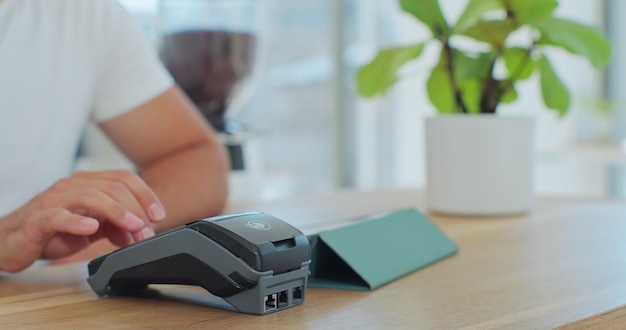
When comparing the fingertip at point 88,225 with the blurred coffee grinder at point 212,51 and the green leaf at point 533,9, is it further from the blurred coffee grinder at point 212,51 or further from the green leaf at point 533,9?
the blurred coffee grinder at point 212,51

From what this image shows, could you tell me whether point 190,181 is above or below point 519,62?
below

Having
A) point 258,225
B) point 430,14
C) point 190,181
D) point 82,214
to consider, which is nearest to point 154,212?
point 82,214

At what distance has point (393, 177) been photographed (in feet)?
10.5

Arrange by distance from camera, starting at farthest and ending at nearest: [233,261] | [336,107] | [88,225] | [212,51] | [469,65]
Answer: [336,107], [212,51], [469,65], [88,225], [233,261]

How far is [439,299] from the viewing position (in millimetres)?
640

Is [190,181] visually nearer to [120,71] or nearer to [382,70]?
[120,71]

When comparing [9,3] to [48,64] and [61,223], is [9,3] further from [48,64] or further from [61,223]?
[61,223]

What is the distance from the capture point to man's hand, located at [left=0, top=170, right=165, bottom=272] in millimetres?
691

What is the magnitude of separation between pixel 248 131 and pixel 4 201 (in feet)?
1.89

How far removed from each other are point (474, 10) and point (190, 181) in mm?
473

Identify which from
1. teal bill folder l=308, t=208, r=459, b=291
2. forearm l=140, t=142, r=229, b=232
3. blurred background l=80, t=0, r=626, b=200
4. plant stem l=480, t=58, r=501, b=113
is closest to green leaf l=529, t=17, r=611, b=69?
plant stem l=480, t=58, r=501, b=113

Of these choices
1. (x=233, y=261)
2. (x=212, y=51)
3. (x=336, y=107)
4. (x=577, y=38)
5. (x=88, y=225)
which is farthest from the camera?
(x=336, y=107)

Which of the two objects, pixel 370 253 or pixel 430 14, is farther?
pixel 430 14

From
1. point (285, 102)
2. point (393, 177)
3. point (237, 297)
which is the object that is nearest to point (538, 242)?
point (237, 297)
